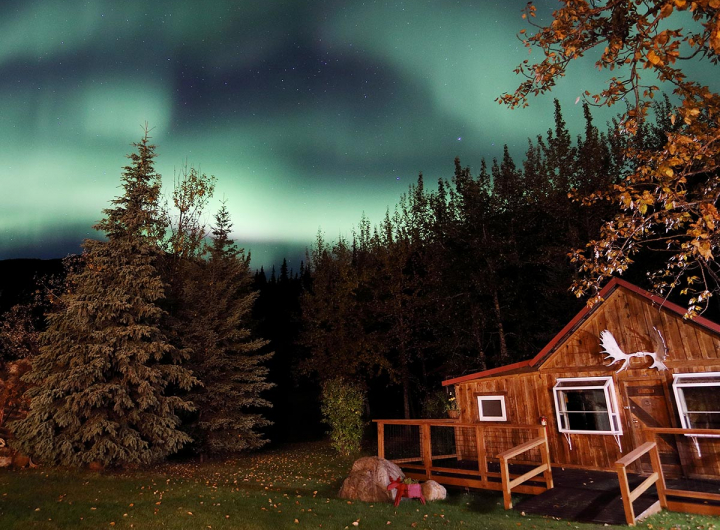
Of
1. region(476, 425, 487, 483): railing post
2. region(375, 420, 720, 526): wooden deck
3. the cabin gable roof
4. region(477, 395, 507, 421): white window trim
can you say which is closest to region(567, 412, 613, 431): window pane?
region(375, 420, 720, 526): wooden deck

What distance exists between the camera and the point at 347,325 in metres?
27.2

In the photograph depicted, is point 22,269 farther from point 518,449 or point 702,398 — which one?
point 702,398

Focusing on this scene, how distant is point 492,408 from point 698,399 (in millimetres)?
5247

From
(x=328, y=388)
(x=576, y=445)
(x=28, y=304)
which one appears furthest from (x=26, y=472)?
(x=576, y=445)

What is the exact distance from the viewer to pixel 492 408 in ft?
43.7

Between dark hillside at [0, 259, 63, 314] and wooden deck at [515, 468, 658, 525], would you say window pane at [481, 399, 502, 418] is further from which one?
dark hillside at [0, 259, 63, 314]

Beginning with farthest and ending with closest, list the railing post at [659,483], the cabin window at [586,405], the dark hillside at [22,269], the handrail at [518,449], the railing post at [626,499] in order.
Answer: the dark hillside at [22,269], the cabin window at [586,405], the handrail at [518,449], the railing post at [659,483], the railing post at [626,499]

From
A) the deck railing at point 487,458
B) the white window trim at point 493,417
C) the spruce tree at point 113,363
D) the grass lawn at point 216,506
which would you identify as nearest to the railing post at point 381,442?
the deck railing at point 487,458

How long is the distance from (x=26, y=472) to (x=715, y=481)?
16.5 m

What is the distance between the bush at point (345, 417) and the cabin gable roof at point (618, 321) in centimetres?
873

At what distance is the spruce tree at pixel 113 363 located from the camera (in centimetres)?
1164

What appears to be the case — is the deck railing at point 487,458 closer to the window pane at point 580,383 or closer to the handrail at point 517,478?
the handrail at point 517,478

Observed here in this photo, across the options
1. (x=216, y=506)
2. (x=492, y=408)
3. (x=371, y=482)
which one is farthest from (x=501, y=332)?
(x=216, y=506)

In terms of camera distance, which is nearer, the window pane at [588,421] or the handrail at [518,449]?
the handrail at [518,449]
